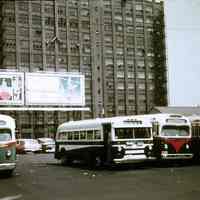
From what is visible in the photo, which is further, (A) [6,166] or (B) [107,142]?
(B) [107,142]

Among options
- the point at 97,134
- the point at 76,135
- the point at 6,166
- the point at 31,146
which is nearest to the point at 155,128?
the point at 97,134

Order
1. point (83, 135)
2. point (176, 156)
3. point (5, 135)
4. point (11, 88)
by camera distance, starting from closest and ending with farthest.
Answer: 1. point (5, 135)
2. point (176, 156)
3. point (83, 135)
4. point (11, 88)

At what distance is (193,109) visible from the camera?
59500mm

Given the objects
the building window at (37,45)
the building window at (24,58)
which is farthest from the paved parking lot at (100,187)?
the building window at (37,45)

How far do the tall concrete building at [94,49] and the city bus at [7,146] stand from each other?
47.6 m

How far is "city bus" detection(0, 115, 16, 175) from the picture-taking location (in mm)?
20234

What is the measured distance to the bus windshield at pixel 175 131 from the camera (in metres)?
25.6

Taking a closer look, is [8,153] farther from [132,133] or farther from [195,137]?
[195,137]

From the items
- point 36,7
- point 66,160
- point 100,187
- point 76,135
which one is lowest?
point 66,160

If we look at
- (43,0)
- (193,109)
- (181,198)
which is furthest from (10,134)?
(43,0)

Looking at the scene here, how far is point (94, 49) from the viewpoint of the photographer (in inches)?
2975

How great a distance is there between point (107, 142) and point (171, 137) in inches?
138

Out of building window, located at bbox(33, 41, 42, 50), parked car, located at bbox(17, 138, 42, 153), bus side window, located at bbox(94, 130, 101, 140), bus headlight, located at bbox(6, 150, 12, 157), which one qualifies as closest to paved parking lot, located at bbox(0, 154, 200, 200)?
bus headlight, located at bbox(6, 150, 12, 157)

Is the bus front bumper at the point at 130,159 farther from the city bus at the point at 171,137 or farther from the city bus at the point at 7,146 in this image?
the city bus at the point at 7,146
